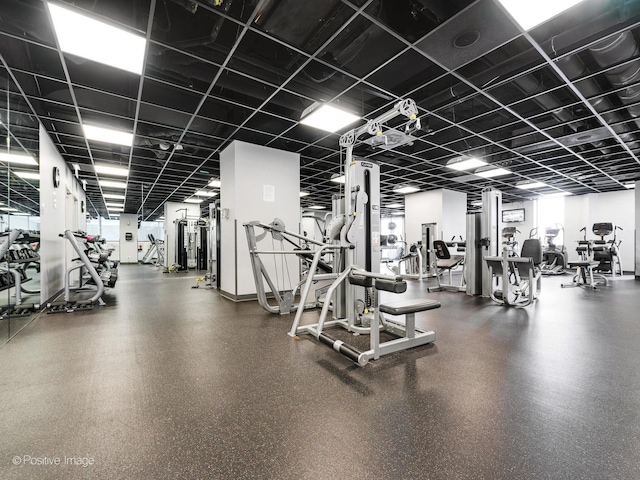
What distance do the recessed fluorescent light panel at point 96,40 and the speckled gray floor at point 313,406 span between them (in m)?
3.12

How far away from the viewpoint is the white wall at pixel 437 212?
1067 cm

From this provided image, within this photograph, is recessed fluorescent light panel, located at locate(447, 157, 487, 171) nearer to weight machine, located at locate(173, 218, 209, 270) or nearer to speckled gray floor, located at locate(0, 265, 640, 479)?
speckled gray floor, located at locate(0, 265, 640, 479)

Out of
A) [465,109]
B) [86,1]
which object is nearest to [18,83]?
[86,1]

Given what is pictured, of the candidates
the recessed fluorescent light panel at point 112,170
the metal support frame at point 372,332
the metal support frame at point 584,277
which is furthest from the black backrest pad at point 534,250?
the recessed fluorescent light panel at point 112,170

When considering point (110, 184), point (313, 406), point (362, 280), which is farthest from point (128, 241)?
point (313, 406)

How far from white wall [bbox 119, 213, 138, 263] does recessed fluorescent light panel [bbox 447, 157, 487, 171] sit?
16.8m

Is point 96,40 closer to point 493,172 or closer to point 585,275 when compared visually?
point 493,172

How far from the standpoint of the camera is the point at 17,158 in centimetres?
448

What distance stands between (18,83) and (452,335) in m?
6.21

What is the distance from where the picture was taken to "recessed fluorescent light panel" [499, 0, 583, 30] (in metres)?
→ 2.55

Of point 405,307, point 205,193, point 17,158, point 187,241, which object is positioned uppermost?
point 205,193

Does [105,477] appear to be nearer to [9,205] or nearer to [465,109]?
[9,205]

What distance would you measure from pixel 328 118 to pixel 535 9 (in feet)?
9.19

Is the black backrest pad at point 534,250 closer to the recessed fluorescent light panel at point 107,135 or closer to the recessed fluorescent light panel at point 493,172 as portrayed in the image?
the recessed fluorescent light panel at point 493,172
